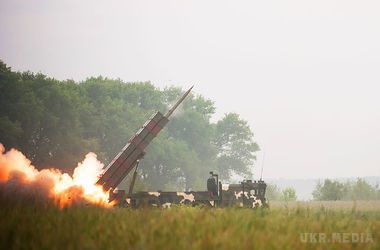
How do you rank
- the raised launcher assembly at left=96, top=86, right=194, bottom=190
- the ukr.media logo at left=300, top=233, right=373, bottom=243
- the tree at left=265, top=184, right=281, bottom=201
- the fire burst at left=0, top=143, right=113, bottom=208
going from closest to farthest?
the ukr.media logo at left=300, top=233, right=373, bottom=243, the fire burst at left=0, top=143, right=113, bottom=208, the raised launcher assembly at left=96, top=86, right=194, bottom=190, the tree at left=265, top=184, right=281, bottom=201

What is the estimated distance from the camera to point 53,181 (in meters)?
20.7

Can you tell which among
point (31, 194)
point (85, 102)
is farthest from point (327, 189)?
→ point (31, 194)

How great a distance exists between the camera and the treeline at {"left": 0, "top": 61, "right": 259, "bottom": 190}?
4406 centimetres

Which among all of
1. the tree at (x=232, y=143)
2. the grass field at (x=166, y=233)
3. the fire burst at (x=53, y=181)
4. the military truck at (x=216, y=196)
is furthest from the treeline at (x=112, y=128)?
the grass field at (x=166, y=233)

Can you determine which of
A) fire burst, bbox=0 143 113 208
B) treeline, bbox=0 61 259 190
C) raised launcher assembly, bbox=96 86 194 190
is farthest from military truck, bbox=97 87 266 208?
treeline, bbox=0 61 259 190

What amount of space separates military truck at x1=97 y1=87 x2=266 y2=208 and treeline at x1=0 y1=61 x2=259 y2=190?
20.7m

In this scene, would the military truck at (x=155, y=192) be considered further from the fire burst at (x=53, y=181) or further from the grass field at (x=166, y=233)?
the grass field at (x=166, y=233)

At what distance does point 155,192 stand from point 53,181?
4.51m

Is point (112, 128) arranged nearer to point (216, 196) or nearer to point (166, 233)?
point (216, 196)

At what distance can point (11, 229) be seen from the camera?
8.57 m

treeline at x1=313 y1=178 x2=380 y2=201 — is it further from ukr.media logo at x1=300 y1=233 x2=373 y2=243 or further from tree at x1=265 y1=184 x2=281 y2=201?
ukr.media logo at x1=300 y1=233 x2=373 y2=243

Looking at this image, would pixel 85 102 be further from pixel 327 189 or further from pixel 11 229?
pixel 11 229

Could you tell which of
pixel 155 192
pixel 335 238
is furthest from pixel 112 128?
pixel 335 238

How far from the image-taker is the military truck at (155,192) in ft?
72.7
